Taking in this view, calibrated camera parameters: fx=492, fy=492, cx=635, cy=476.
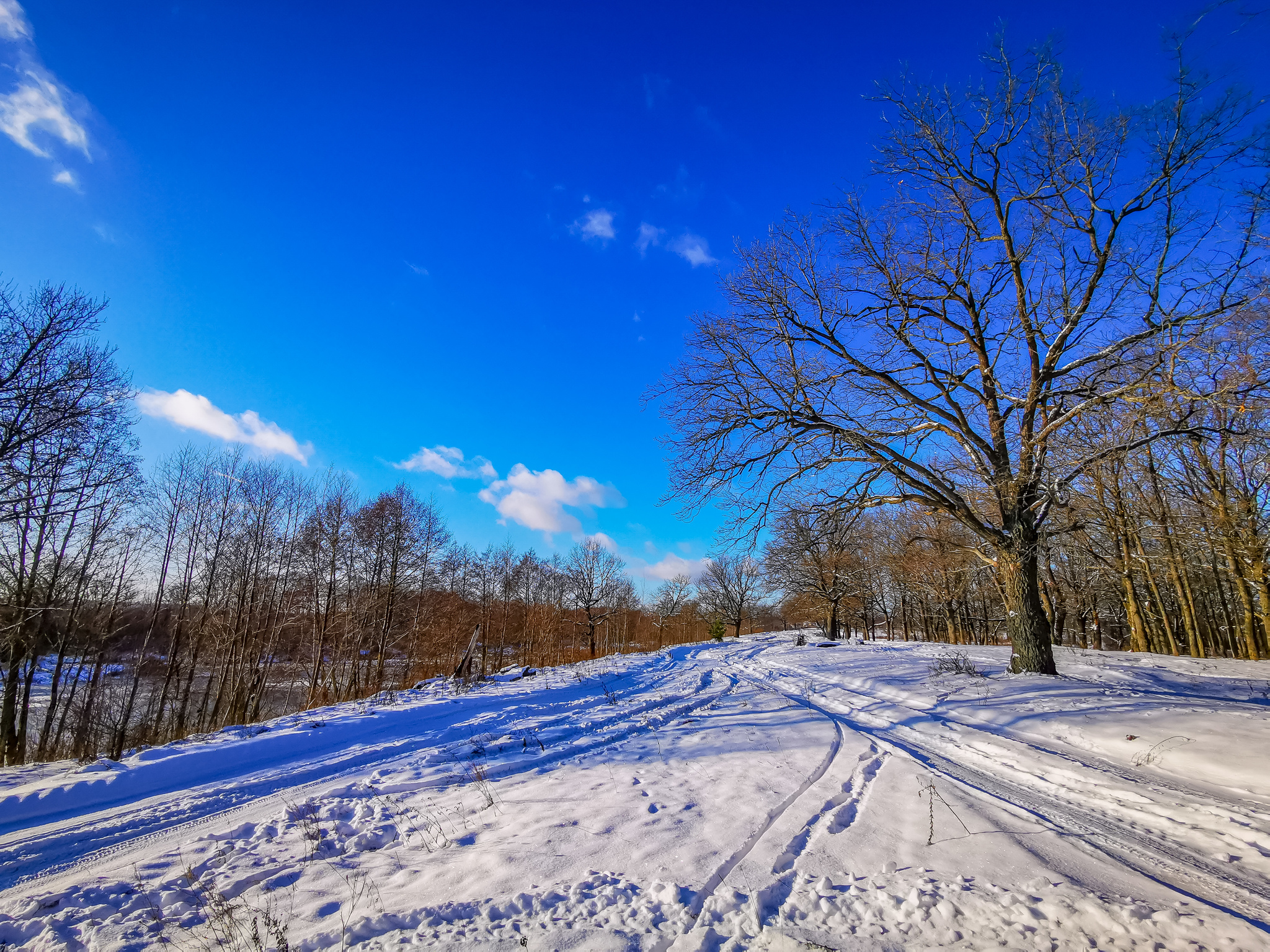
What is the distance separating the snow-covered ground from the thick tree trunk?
1.81m

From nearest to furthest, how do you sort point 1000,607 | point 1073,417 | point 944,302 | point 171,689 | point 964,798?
point 964,798
point 1073,417
point 944,302
point 171,689
point 1000,607

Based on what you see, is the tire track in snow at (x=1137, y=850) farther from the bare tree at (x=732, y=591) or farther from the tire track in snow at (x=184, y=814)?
the bare tree at (x=732, y=591)

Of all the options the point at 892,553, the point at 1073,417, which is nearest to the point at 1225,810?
the point at 1073,417

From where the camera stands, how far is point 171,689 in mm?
24438

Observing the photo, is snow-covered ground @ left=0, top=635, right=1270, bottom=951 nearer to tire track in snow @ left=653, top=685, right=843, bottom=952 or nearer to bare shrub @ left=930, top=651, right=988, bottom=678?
tire track in snow @ left=653, top=685, right=843, bottom=952

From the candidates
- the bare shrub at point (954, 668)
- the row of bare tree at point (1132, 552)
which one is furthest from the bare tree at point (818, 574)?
the bare shrub at point (954, 668)

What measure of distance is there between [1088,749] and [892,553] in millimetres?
26017

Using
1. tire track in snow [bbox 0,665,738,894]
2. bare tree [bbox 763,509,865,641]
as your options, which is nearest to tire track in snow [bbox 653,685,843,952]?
tire track in snow [bbox 0,665,738,894]

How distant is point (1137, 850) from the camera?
315 cm

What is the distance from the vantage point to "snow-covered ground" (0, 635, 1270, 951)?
2.50 meters

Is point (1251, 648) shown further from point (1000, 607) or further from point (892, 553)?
point (1000, 607)

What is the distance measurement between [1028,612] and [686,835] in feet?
30.3

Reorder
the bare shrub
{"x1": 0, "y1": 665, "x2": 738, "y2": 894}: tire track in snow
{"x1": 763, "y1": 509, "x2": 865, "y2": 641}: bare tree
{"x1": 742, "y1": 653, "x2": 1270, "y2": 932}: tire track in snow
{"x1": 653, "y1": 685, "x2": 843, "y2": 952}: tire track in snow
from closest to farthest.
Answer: {"x1": 653, "y1": 685, "x2": 843, "y2": 952}: tire track in snow → {"x1": 742, "y1": 653, "x2": 1270, "y2": 932}: tire track in snow → {"x1": 0, "y1": 665, "x2": 738, "y2": 894}: tire track in snow → the bare shrub → {"x1": 763, "y1": 509, "x2": 865, "y2": 641}: bare tree

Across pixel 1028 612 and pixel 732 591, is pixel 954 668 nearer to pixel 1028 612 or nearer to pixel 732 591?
pixel 1028 612
